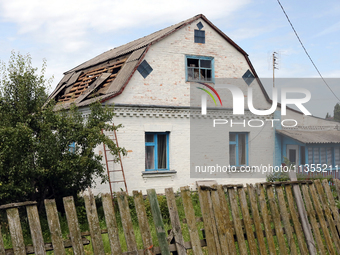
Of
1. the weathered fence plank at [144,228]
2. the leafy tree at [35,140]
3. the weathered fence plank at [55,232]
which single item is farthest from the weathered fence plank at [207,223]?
the leafy tree at [35,140]

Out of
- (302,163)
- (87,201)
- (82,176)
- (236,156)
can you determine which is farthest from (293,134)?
(87,201)

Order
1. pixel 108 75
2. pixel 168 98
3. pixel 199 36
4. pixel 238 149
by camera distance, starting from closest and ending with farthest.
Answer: pixel 168 98
pixel 108 75
pixel 199 36
pixel 238 149

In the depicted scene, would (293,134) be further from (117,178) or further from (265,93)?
(117,178)

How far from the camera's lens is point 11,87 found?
32.1ft

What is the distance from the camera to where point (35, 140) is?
9.21 meters

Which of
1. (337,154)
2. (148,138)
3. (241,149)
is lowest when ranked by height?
(337,154)

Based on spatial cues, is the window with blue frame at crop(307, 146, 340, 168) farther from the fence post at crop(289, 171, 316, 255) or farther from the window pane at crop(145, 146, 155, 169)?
the fence post at crop(289, 171, 316, 255)

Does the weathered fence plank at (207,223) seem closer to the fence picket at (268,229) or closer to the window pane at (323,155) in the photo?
the fence picket at (268,229)

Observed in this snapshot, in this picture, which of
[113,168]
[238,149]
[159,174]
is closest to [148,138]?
[159,174]

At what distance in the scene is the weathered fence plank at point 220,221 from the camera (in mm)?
5758

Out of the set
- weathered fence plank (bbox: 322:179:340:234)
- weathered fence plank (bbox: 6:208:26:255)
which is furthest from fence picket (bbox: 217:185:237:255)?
weathered fence plank (bbox: 6:208:26:255)

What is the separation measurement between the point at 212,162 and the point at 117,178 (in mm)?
4331

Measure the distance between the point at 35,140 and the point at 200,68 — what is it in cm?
925

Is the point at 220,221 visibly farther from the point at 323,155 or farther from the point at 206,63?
the point at 323,155
